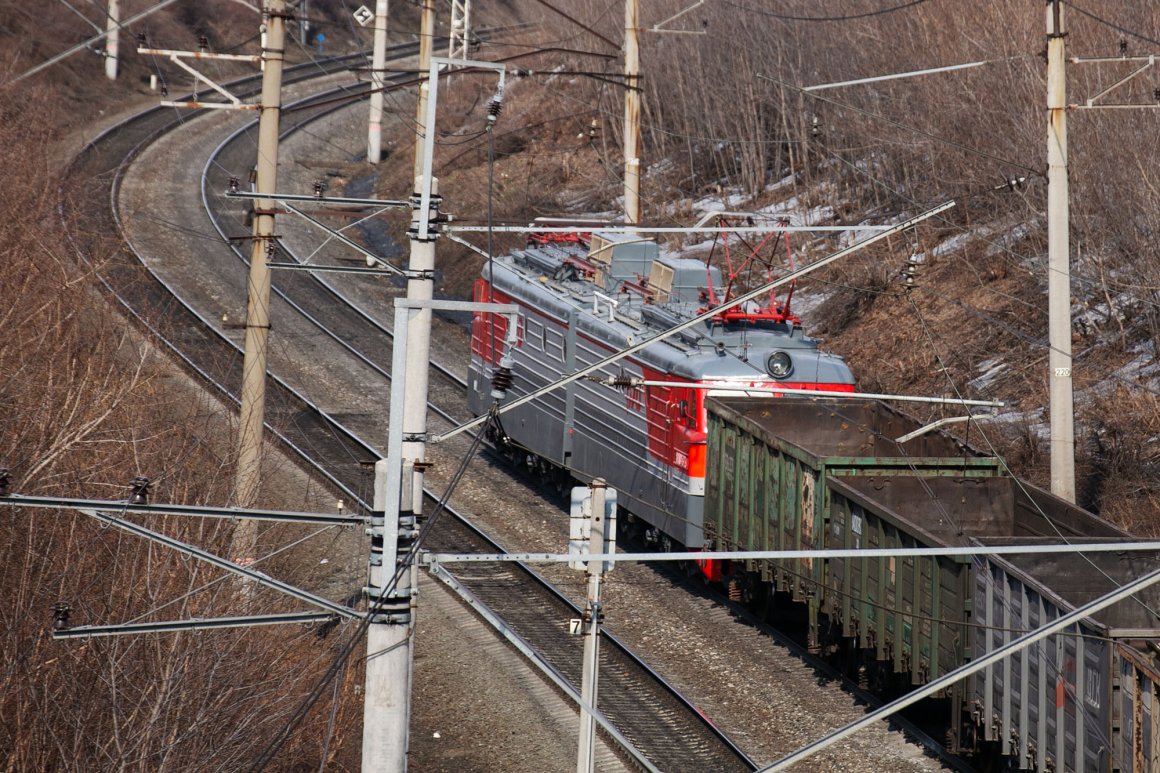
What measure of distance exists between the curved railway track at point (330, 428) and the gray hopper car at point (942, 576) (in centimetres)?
210

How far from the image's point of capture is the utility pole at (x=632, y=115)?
86.3 ft

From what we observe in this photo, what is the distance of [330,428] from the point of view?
26.1 metres

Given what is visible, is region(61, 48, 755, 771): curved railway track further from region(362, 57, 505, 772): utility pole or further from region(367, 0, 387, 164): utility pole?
region(362, 57, 505, 772): utility pole

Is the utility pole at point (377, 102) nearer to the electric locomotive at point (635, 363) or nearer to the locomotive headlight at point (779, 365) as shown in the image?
the electric locomotive at point (635, 363)

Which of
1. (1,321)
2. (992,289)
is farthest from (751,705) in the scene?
(992,289)

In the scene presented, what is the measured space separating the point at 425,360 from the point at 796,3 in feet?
97.6

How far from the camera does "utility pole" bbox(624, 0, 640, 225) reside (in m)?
26.3

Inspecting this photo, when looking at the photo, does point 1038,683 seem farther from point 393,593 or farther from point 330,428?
point 330,428

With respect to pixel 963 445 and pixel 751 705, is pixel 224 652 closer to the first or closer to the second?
pixel 751 705

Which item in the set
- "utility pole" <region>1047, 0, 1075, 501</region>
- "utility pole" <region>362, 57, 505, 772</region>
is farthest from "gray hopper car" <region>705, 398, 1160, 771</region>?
"utility pole" <region>362, 57, 505, 772</region>

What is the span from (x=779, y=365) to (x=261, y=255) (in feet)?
22.2

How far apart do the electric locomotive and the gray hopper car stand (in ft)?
1.51

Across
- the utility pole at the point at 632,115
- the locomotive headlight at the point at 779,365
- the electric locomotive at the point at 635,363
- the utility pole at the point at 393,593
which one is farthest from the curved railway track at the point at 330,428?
the utility pole at the point at 393,593

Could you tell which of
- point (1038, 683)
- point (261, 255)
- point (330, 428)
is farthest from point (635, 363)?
point (1038, 683)
